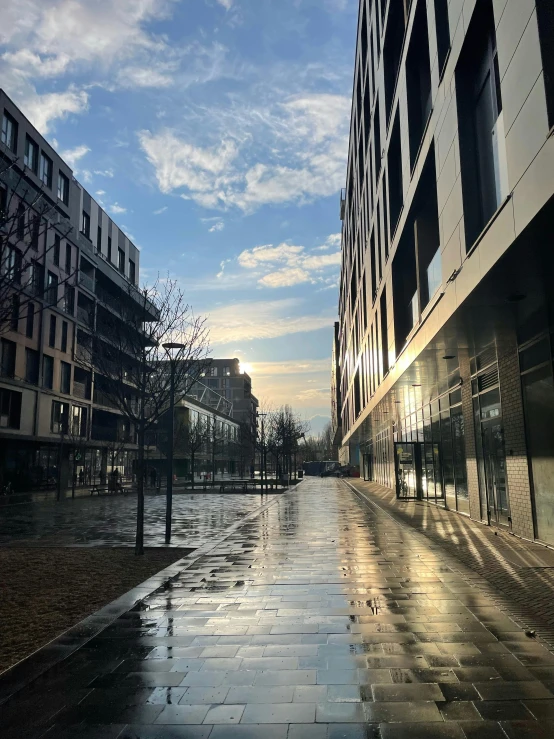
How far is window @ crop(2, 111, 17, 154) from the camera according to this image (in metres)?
33.4

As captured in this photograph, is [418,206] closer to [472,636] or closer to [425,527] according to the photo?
[425,527]

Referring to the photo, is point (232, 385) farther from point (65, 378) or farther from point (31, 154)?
point (31, 154)

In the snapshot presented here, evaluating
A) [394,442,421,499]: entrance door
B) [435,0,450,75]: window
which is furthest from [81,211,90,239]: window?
[435,0,450,75]: window

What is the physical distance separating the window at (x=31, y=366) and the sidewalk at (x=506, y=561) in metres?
27.6

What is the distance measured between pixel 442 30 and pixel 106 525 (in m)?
15.5

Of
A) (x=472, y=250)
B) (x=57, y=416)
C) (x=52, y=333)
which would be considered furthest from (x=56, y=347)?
(x=472, y=250)

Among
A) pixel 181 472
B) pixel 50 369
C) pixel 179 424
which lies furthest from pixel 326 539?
pixel 181 472

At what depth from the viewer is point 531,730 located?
12.0ft

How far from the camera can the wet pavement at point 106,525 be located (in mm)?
13297

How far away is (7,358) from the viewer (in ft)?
112

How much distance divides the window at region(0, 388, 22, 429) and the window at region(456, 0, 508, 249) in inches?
1168

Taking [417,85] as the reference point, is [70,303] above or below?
above

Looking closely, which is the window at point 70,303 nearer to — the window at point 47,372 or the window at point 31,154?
the window at point 47,372

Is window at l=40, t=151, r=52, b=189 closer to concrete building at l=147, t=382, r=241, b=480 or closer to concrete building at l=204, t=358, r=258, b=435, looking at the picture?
concrete building at l=147, t=382, r=241, b=480
